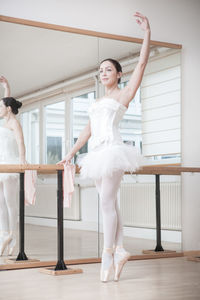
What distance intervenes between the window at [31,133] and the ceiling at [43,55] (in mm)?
172

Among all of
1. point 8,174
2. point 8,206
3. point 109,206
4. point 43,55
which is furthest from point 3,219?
Answer: point 43,55

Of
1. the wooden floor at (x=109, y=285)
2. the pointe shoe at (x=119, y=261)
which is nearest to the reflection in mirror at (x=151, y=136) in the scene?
the wooden floor at (x=109, y=285)

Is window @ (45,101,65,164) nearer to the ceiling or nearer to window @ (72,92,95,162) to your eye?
window @ (72,92,95,162)

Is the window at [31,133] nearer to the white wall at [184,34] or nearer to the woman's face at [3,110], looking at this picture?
the woman's face at [3,110]

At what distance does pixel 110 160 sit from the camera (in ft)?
10.5

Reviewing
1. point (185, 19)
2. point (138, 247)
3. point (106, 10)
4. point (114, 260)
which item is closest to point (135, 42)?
point (106, 10)

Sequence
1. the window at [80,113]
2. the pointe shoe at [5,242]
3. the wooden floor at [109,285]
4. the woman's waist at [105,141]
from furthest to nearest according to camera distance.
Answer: the window at [80,113]
the pointe shoe at [5,242]
the woman's waist at [105,141]
the wooden floor at [109,285]

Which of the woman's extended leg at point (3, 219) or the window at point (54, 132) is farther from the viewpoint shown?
the window at point (54, 132)

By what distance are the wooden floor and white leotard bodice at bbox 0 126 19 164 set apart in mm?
808

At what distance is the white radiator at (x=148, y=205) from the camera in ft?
14.5

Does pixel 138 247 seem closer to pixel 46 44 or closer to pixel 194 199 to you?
pixel 194 199

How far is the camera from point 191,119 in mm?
4957

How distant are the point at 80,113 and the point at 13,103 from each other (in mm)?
607

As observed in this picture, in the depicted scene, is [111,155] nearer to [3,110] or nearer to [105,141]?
[105,141]
